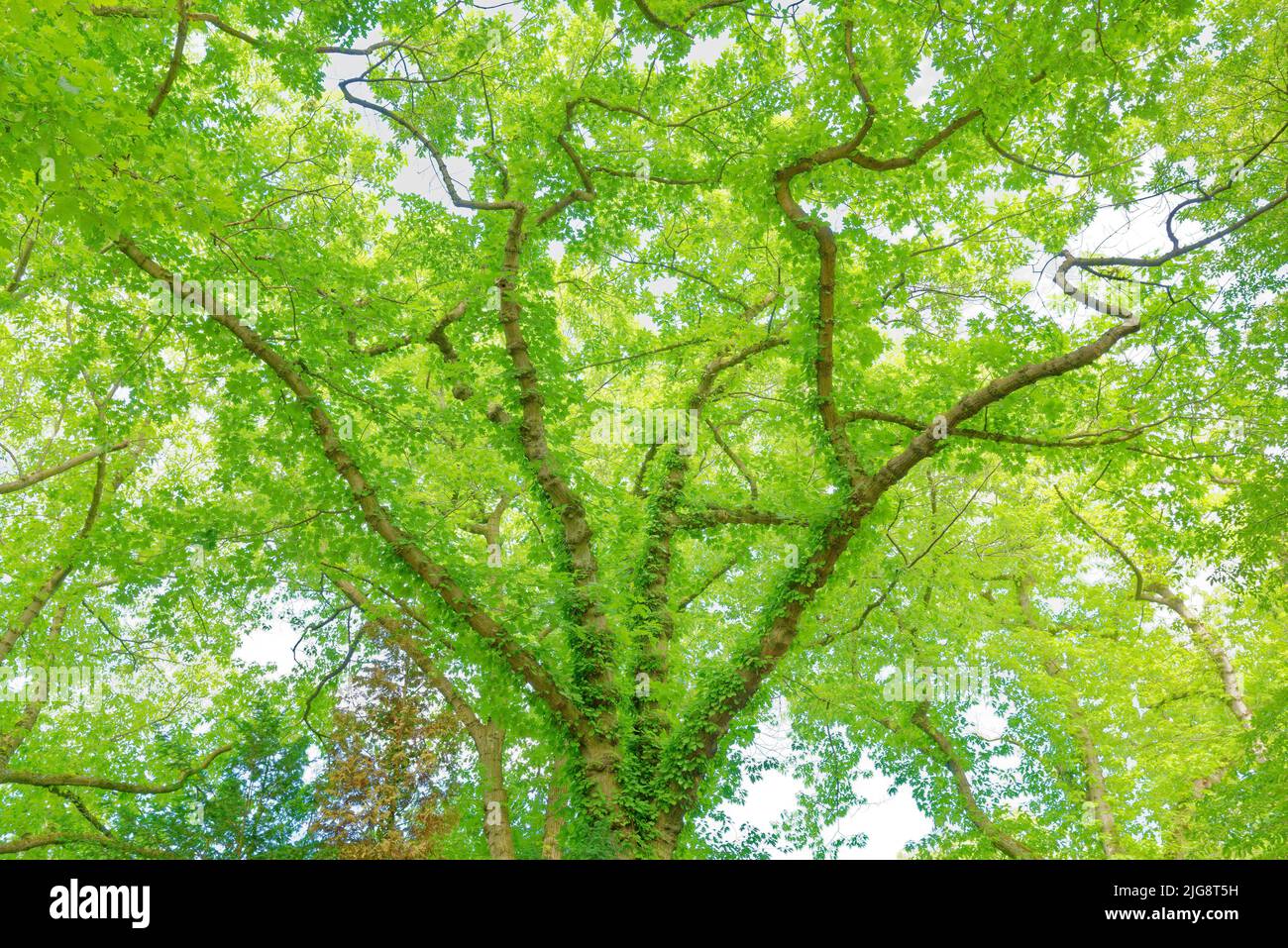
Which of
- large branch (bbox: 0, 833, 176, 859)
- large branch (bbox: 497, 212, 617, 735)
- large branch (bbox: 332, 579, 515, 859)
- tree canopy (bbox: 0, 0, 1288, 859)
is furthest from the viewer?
large branch (bbox: 332, 579, 515, 859)

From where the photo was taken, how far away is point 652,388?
52.5 ft

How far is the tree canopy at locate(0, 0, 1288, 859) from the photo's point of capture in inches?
335

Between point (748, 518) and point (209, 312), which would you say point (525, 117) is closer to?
point (209, 312)

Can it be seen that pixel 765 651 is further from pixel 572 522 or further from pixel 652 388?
pixel 652 388

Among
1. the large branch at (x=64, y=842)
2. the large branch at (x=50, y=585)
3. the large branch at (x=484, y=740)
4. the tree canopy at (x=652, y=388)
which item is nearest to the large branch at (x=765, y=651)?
the tree canopy at (x=652, y=388)

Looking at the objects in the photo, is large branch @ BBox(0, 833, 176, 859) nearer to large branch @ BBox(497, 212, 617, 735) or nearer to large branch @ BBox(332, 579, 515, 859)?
large branch @ BBox(332, 579, 515, 859)

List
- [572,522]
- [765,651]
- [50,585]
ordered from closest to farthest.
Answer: [765,651]
[572,522]
[50,585]

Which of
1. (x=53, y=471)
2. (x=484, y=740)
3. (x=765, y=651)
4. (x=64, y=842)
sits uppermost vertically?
(x=53, y=471)

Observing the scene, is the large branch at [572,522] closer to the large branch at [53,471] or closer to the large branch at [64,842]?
the large branch at [53,471]

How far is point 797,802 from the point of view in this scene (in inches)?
658

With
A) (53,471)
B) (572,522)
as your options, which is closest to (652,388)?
(572,522)

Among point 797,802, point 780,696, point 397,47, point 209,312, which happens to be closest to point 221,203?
point 209,312

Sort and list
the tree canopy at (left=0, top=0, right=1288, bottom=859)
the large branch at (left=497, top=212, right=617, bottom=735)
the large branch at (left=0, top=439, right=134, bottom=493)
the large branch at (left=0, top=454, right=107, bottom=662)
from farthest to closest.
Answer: the large branch at (left=0, top=454, right=107, bottom=662)
the large branch at (left=0, top=439, right=134, bottom=493)
the large branch at (left=497, top=212, right=617, bottom=735)
the tree canopy at (left=0, top=0, right=1288, bottom=859)

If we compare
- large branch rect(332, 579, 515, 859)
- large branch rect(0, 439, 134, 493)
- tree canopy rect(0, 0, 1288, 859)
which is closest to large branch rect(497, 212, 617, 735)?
tree canopy rect(0, 0, 1288, 859)
